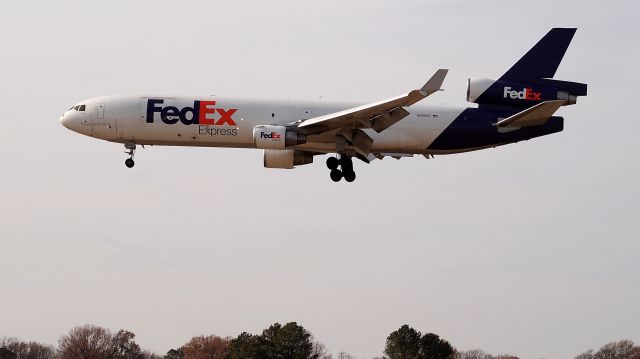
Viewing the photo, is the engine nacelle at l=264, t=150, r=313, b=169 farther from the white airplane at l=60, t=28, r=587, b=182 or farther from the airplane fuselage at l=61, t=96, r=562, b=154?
the airplane fuselage at l=61, t=96, r=562, b=154

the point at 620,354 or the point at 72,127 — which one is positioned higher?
the point at 72,127

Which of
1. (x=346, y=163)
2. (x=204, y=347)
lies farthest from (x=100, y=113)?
(x=204, y=347)

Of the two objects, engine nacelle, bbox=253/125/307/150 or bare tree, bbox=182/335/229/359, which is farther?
bare tree, bbox=182/335/229/359

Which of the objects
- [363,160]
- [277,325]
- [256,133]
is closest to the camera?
[256,133]

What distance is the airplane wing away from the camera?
202 ft

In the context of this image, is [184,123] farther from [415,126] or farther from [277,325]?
[277,325]

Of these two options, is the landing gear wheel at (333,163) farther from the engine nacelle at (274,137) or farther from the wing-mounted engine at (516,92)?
the wing-mounted engine at (516,92)

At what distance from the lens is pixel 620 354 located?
130000mm

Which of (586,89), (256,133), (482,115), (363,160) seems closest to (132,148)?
(256,133)

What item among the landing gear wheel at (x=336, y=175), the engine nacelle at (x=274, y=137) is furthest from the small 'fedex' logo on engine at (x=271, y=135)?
the landing gear wheel at (x=336, y=175)

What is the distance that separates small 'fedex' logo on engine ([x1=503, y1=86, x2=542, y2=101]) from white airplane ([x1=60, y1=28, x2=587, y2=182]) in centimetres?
6

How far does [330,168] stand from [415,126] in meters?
5.37

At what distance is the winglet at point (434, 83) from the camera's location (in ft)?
189

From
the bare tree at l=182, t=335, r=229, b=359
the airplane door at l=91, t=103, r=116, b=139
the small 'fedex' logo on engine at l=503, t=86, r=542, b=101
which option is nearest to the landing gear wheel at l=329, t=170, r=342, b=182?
the small 'fedex' logo on engine at l=503, t=86, r=542, b=101
